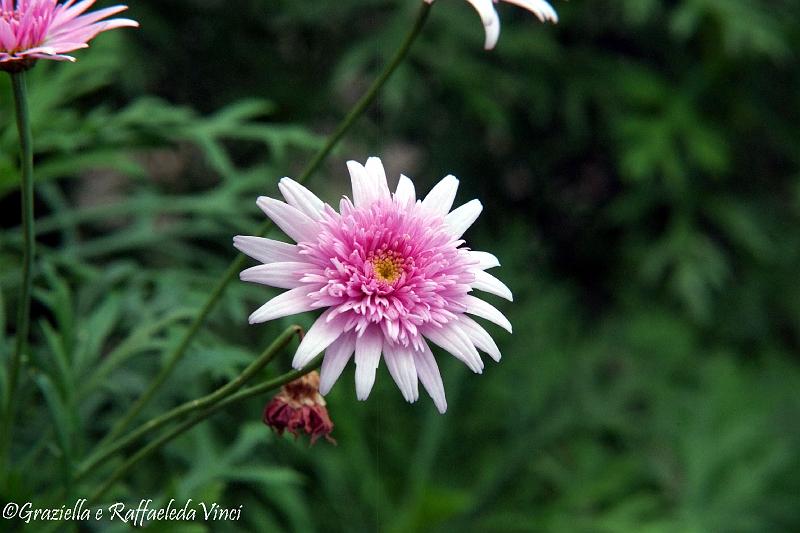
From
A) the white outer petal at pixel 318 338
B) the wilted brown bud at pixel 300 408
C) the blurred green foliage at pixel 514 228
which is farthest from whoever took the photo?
the blurred green foliage at pixel 514 228

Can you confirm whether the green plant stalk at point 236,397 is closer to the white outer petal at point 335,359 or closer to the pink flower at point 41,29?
the white outer petal at point 335,359

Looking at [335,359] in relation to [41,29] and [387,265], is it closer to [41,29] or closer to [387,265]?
[387,265]

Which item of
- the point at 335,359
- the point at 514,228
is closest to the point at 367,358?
the point at 335,359

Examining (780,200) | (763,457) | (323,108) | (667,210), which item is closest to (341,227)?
(323,108)

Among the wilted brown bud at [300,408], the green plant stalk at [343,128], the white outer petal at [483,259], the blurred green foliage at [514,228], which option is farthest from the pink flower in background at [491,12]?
the blurred green foliage at [514,228]

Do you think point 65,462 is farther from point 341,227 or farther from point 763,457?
point 763,457

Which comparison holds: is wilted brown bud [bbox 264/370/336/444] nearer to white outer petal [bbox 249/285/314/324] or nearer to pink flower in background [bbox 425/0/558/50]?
white outer petal [bbox 249/285/314/324]

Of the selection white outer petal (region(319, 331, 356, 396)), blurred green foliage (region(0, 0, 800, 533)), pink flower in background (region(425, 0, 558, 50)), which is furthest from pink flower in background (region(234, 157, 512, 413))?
blurred green foliage (region(0, 0, 800, 533))
